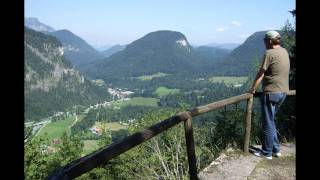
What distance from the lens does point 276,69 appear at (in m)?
5.48

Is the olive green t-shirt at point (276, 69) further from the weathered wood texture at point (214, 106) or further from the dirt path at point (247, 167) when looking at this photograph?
the dirt path at point (247, 167)

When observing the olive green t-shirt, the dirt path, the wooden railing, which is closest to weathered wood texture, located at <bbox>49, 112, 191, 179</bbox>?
the wooden railing

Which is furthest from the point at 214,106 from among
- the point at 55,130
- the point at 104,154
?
the point at 55,130

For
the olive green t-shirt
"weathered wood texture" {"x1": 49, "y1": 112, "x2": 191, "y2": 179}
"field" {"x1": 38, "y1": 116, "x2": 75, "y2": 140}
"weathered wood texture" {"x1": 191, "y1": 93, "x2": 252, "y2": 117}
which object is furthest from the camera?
"field" {"x1": 38, "y1": 116, "x2": 75, "y2": 140}

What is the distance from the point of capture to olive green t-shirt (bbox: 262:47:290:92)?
5.45 metres

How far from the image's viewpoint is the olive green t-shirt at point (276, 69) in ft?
17.9

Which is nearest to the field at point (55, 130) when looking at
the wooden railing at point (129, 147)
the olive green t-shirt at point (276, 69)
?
the olive green t-shirt at point (276, 69)

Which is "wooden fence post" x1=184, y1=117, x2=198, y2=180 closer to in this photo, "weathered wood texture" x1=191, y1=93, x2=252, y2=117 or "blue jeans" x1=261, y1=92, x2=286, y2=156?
"weathered wood texture" x1=191, y1=93, x2=252, y2=117

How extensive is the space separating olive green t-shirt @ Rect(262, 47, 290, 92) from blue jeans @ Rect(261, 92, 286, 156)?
0.10m

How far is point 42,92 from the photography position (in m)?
189

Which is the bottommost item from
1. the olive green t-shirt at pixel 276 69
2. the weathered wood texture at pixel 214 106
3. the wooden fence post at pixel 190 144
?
the wooden fence post at pixel 190 144
